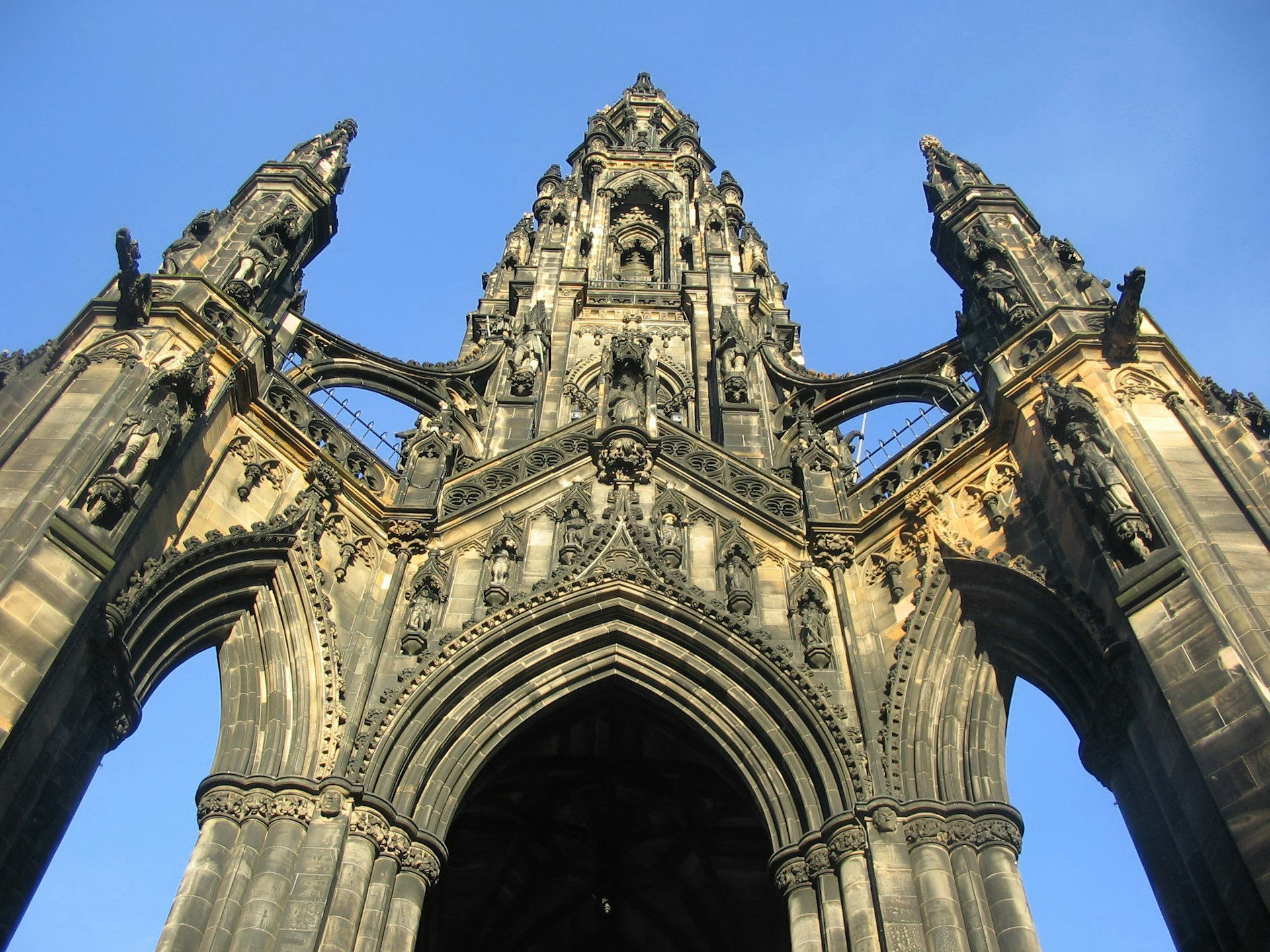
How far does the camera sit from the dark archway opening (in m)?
14.4

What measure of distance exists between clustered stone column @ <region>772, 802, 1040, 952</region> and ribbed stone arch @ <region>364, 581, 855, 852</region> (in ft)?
1.20

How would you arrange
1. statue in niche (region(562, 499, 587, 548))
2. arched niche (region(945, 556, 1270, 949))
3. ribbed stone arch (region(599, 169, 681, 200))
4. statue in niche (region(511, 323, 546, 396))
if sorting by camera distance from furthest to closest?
1. ribbed stone arch (region(599, 169, 681, 200))
2. statue in niche (region(511, 323, 546, 396))
3. statue in niche (region(562, 499, 587, 548))
4. arched niche (region(945, 556, 1270, 949))

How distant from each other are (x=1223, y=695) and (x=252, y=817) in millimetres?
7831

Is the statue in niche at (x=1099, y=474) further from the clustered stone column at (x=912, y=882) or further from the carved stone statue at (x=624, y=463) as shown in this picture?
the carved stone statue at (x=624, y=463)

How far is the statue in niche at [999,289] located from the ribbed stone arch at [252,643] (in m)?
8.37

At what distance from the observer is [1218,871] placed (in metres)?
7.71

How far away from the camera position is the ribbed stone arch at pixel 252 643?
34.5ft

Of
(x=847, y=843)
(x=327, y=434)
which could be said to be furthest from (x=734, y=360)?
(x=847, y=843)

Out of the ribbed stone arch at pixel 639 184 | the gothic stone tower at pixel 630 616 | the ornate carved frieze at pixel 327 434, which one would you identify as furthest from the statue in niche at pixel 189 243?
the ribbed stone arch at pixel 639 184

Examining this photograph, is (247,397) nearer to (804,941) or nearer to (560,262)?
(804,941)

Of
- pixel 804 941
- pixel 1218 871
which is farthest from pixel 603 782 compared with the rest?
pixel 1218 871

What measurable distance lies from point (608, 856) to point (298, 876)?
6.06 metres

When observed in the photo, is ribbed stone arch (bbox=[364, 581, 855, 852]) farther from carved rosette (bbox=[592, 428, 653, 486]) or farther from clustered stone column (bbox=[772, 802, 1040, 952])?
carved rosette (bbox=[592, 428, 653, 486])

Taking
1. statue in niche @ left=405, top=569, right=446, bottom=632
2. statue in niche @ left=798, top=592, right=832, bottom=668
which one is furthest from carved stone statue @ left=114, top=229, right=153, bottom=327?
statue in niche @ left=798, top=592, right=832, bottom=668
